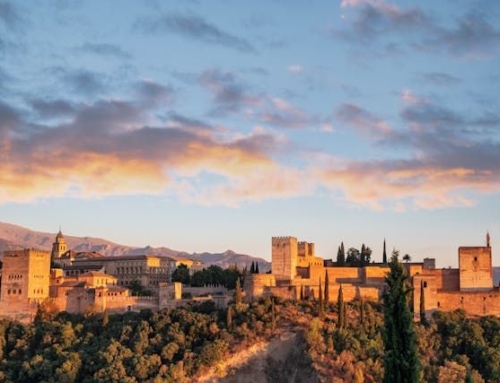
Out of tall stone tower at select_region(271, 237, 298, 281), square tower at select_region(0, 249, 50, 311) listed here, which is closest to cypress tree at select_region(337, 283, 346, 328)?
tall stone tower at select_region(271, 237, 298, 281)

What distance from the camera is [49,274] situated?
237ft

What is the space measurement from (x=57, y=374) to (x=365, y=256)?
30.6m

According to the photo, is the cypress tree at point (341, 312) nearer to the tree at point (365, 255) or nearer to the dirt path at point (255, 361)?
the dirt path at point (255, 361)

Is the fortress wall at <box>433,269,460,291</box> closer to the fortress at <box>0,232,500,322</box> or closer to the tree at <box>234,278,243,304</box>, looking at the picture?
the fortress at <box>0,232,500,322</box>

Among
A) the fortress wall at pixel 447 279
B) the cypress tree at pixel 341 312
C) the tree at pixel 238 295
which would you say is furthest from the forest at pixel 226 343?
the fortress wall at pixel 447 279

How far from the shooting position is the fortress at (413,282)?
65.8m

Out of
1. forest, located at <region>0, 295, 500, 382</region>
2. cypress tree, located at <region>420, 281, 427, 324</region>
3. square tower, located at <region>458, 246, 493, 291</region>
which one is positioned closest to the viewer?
forest, located at <region>0, 295, 500, 382</region>

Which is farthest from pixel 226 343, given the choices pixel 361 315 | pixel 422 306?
pixel 422 306

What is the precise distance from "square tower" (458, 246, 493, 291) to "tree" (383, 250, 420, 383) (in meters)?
41.6

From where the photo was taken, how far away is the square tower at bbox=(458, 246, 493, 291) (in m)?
67.2

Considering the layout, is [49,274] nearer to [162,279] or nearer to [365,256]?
[162,279]

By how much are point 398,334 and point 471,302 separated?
41.0 m

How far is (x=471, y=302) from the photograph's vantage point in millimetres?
66125

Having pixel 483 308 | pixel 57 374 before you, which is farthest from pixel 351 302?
pixel 57 374
